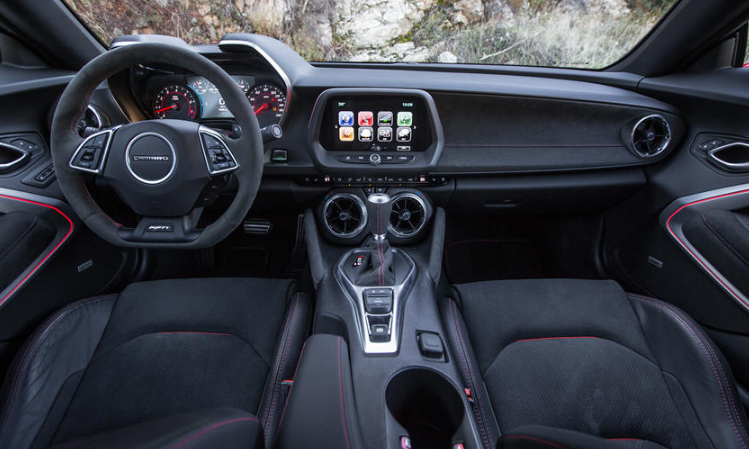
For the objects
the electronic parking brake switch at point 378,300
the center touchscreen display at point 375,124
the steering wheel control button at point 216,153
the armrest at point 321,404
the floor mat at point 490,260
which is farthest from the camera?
the floor mat at point 490,260

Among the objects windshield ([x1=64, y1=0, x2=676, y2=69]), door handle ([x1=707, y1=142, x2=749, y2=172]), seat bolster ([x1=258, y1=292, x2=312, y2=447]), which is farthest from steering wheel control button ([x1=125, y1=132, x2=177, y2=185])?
door handle ([x1=707, y1=142, x2=749, y2=172])

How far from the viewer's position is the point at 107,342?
4.41 feet

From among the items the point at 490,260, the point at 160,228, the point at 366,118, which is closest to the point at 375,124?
the point at 366,118

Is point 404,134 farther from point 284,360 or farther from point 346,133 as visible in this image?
point 284,360

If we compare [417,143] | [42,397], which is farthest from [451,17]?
[42,397]

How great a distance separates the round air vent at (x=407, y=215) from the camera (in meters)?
1.83

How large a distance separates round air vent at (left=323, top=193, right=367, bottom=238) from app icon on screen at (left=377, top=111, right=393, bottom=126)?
1.26 feet

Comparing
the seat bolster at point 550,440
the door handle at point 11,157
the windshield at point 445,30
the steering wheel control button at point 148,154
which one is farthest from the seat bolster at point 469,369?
the door handle at point 11,157

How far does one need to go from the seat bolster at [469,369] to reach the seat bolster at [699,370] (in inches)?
25.2

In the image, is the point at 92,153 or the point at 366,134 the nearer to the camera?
the point at 92,153

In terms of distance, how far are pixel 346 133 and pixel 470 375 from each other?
1159 mm

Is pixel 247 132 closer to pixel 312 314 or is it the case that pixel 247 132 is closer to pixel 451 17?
pixel 312 314

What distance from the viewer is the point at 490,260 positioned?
95.4 inches

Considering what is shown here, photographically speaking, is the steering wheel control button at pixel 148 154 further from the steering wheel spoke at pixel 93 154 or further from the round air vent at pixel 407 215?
the round air vent at pixel 407 215
